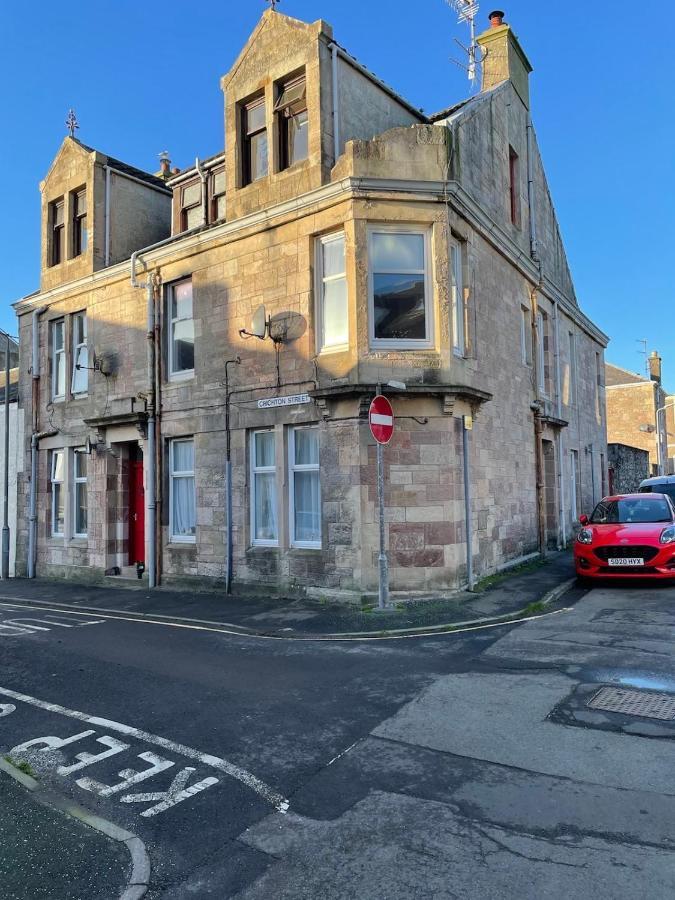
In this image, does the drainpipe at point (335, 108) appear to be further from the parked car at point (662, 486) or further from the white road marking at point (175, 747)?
the parked car at point (662, 486)

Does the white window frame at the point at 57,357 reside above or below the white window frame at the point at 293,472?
above

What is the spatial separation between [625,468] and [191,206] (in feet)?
69.9

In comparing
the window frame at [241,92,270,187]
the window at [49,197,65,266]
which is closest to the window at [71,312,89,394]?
the window at [49,197,65,266]

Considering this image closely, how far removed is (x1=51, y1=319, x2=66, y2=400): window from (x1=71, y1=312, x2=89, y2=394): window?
1.16 ft

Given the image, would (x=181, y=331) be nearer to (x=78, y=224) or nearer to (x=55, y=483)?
(x=78, y=224)

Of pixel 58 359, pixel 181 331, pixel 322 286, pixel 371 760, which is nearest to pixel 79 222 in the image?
pixel 58 359

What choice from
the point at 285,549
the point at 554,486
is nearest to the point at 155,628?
the point at 285,549

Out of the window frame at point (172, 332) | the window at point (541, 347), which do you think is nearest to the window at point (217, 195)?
the window frame at point (172, 332)

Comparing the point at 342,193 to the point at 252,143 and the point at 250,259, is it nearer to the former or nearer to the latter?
the point at 250,259

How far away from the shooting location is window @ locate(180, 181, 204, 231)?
1545 centimetres

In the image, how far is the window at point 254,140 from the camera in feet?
43.6

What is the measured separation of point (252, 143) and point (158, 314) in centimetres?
419

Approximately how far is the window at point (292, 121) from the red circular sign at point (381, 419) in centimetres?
552

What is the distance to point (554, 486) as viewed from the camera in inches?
687
